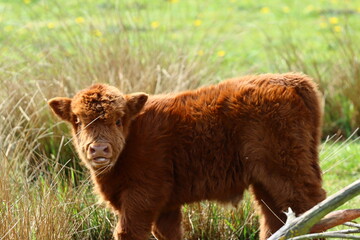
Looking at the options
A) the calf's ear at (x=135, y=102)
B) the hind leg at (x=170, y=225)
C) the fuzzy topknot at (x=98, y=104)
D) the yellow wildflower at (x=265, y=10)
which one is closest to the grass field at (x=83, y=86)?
the hind leg at (x=170, y=225)

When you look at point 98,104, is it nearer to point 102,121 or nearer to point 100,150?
point 102,121

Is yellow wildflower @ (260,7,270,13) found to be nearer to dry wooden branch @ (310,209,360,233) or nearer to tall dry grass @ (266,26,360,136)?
tall dry grass @ (266,26,360,136)

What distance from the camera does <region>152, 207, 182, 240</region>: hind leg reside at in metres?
5.80

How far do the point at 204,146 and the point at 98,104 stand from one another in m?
0.85

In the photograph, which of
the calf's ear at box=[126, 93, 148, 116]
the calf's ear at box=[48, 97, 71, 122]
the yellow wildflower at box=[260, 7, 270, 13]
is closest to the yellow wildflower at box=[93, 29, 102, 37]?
the calf's ear at box=[48, 97, 71, 122]

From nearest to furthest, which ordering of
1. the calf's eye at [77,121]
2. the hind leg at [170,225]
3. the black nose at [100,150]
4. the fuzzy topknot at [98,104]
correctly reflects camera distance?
the black nose at [100,150] → the fuzzy topknot at [98,104] → the calf's eye at [77,121] → the hind leg at [170,225]

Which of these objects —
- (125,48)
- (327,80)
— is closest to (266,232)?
(125,48)

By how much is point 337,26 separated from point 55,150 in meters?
7.39

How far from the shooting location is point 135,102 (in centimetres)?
547

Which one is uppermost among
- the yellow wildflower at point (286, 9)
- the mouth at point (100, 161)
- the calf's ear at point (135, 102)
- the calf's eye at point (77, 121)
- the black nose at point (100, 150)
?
the calf's ear at point (135, 102)

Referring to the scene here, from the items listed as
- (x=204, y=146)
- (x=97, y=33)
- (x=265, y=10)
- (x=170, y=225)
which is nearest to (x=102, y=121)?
(x=204, y=146)

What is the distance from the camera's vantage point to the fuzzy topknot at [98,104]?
5277 mm

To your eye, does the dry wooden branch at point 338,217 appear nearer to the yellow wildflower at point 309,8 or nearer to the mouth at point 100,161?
the mouth at point 100,161

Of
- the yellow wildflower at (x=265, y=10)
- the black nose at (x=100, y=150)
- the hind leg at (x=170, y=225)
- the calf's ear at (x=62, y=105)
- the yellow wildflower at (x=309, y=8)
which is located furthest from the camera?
the yellow wildflower at (x=309, y=8)
